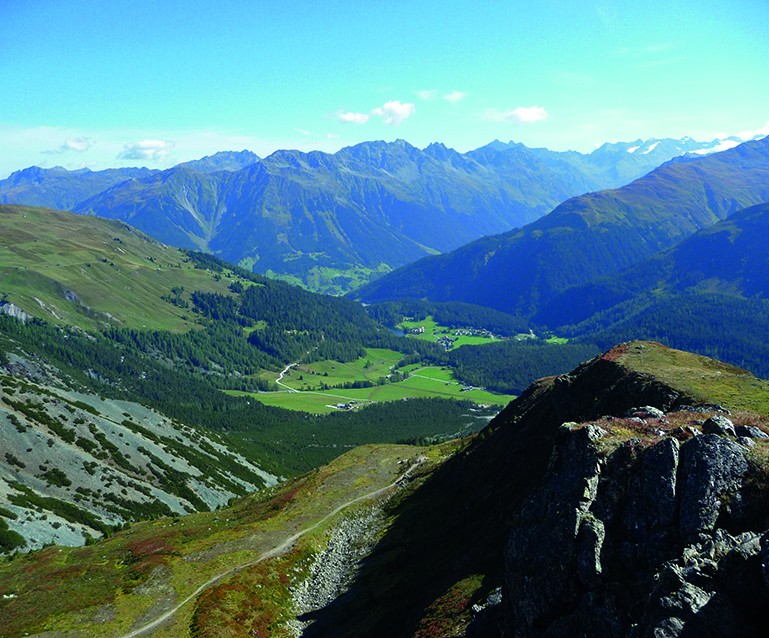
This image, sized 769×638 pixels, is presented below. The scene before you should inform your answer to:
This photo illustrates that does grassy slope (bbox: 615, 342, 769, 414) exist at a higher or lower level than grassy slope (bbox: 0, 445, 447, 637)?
higher

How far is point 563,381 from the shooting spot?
8712 centimetres

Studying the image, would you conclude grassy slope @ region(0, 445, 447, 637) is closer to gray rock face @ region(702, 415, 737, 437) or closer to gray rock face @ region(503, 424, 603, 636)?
gray rock face @ region(503, 424, 603, 636)

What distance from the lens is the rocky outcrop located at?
83.4 ft

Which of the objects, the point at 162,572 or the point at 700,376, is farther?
the point at 162,572

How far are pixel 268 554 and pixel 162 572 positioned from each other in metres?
14.2

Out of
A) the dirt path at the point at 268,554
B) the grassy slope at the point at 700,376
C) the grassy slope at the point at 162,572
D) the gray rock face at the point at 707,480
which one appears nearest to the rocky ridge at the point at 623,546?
the gray rock face at the point at 707,480

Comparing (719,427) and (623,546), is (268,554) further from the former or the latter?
(719,427)

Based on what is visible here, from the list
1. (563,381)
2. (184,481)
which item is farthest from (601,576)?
(184,481)

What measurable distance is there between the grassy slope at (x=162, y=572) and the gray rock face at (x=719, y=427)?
49939mm

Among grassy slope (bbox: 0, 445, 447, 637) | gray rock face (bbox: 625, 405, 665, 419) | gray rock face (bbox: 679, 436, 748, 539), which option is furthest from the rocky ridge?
grassy slope (bbox: 0, 445, 447, 637)

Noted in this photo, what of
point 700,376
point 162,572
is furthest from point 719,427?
point 162,572

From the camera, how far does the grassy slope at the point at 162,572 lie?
62.1 meters

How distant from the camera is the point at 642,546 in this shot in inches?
1218

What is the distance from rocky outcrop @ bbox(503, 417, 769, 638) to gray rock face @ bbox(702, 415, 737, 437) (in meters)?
0.23
